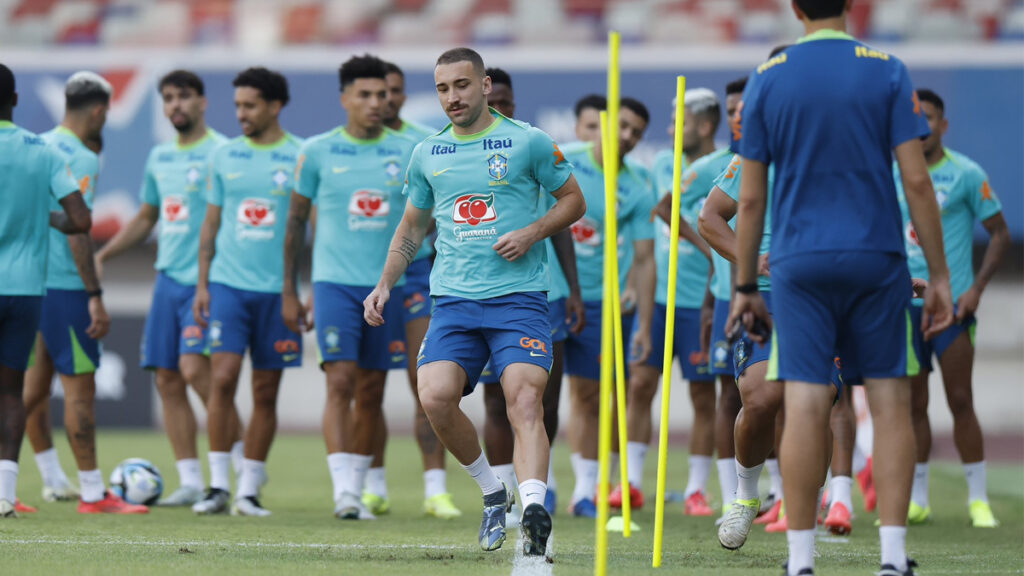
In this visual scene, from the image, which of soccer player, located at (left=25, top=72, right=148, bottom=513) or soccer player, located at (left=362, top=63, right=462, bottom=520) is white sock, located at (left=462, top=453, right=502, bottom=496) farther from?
soccer player, located at (left=25, top=72, right=148, bottom=513)

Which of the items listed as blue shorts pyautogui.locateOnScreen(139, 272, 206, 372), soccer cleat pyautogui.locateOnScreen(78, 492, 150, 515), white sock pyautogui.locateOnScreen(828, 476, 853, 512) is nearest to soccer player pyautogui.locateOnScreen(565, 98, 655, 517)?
white sock pyautogui.locateOnScreen(828, 476, 853, 512)

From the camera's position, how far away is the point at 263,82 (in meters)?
9.39

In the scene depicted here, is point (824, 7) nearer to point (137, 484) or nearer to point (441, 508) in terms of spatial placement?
point (441, 508)

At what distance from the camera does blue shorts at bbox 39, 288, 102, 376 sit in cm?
929

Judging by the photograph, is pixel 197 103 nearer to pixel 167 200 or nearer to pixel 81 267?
pixel 167 200

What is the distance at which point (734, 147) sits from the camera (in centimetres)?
698

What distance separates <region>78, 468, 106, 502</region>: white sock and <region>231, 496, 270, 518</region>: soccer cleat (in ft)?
2.92

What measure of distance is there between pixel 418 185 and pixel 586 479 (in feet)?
11.2

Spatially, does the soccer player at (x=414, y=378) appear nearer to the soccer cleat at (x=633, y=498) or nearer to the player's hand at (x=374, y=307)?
the soccer cleat at (x=633, y=498)

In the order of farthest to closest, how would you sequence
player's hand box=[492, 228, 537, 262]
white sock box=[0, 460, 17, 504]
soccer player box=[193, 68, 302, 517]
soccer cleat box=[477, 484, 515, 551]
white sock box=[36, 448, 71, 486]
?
white sock box=[36, 448, 71, 486], soccer player box=[193, 68, 302, 517], white sock box=[0, 460, 17, 504], player's hand box=[492, 228, 537, 262], soccer cleat box=[477, 484, 515, 551]

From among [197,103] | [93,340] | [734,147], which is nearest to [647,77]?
[197,103]

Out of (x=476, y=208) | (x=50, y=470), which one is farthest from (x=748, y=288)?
(x=50, y=470)

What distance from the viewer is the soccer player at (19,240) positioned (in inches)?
320

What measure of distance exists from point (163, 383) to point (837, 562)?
5426 millimetres
